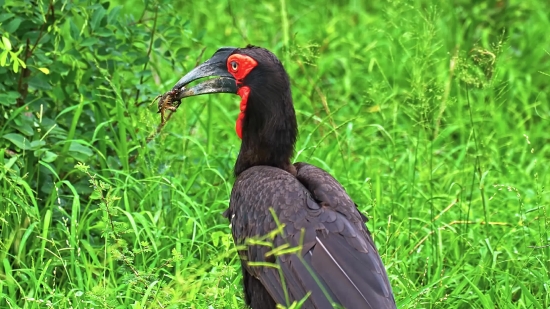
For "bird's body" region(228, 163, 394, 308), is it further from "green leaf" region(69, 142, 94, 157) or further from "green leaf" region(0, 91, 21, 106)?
"green leaf" region(0, 91, 21, 106)

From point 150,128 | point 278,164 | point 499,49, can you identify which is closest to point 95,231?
point 150,128

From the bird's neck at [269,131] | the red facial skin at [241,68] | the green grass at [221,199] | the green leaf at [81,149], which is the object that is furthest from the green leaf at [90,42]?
the bird's neck at [269,131]

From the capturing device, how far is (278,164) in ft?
12.3

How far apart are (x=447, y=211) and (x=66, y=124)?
186cm

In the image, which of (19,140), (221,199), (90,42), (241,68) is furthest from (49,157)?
(241,68)

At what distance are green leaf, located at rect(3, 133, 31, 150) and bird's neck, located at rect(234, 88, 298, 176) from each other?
100 cm

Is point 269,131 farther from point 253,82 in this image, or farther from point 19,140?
point 19,140

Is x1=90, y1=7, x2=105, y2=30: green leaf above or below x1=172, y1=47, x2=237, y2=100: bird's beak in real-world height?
above

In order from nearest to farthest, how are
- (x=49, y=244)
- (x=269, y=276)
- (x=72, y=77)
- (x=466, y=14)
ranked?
(x=269, y=276)
(x=49, y=244)
(x=72, y=77)
(x=466, y=14)

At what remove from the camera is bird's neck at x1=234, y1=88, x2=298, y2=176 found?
3709mm

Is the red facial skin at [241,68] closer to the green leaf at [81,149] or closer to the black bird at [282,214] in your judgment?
the black bird at [282,214]

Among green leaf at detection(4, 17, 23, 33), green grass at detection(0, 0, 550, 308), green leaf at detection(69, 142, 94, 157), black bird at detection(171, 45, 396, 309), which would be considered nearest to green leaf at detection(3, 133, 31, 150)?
green grass at detection(0, 0, 550, 308)

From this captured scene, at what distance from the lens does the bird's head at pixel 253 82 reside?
3.71 metres

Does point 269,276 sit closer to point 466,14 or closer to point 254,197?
point 254,197
